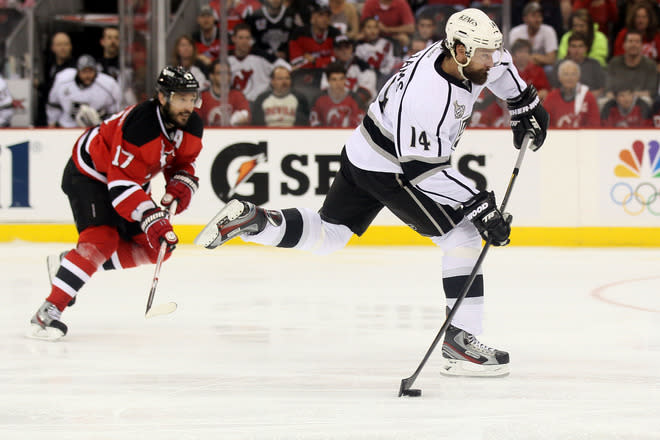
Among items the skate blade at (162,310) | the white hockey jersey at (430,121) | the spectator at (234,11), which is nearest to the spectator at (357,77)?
the spectator at (234,11)

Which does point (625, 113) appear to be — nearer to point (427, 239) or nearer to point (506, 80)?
point (427, 239)

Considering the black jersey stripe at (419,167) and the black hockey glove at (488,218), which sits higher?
the black jersey stripe at (419,167)

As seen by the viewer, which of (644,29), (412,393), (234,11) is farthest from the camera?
(644,29)

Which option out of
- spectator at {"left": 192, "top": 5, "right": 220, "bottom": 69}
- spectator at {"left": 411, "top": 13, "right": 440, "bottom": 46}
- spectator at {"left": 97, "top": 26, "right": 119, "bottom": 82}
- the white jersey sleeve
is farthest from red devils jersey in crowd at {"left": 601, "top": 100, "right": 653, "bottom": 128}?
the white jersey sleeve

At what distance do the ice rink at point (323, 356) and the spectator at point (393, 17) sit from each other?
1.84m

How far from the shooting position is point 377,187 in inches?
136

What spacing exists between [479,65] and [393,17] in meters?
4.23

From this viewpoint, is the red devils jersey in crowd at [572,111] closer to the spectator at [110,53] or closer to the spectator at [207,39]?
the spectator at [207,39]

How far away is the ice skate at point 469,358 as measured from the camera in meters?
3.36

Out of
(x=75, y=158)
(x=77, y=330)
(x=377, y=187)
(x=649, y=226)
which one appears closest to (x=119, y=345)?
(x=77, y=330)

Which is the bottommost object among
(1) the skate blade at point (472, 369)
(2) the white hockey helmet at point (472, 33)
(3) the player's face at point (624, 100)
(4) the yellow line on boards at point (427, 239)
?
(4) the yellow line on boards at point (427, 239)

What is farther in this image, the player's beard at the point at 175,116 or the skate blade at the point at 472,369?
the player's beard at the point at 175,116

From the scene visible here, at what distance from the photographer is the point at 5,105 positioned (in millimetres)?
7340

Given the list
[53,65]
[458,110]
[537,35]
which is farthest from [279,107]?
[458,110]
